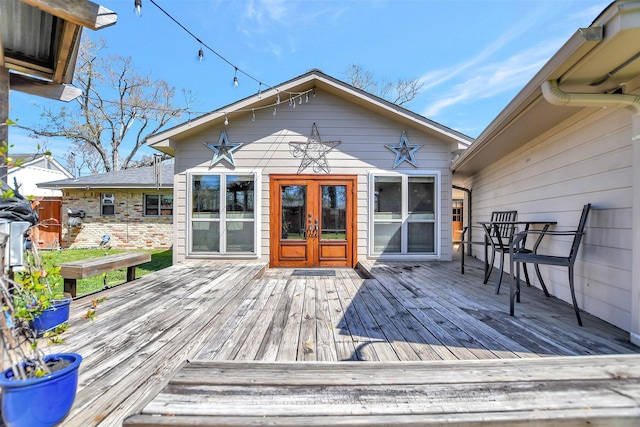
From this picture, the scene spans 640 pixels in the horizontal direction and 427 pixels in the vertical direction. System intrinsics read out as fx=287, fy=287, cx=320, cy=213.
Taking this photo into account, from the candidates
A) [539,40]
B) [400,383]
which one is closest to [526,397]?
[400,383]

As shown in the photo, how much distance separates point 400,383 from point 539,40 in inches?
286

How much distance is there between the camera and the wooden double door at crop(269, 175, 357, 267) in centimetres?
570

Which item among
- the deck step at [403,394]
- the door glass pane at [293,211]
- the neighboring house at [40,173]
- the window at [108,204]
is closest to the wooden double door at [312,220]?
the door glass pane at [293,211]

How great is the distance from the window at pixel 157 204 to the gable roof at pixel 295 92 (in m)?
5.28

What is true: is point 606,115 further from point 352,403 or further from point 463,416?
point 352,403

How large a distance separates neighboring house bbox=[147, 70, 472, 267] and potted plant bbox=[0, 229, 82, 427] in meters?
4.27

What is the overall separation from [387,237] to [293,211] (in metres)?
1.96

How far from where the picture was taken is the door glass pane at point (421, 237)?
5.75m

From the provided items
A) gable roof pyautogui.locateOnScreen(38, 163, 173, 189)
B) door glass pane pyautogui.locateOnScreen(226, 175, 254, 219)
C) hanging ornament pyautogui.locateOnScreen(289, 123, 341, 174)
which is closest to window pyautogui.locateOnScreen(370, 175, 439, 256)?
hanging ornament pyautogui.locateOnScreen(289, 123, 341, 174)

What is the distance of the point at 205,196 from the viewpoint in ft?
18.6

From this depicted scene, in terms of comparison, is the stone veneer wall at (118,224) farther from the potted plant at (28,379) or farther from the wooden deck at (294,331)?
the potted plant at (28,379)

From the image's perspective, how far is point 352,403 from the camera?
4.28ft

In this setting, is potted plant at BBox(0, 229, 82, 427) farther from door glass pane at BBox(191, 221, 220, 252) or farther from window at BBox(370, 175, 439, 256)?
window at BBox(370, 175, 439, 256)

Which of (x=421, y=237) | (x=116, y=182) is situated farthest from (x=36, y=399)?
(x=116, y=182)
